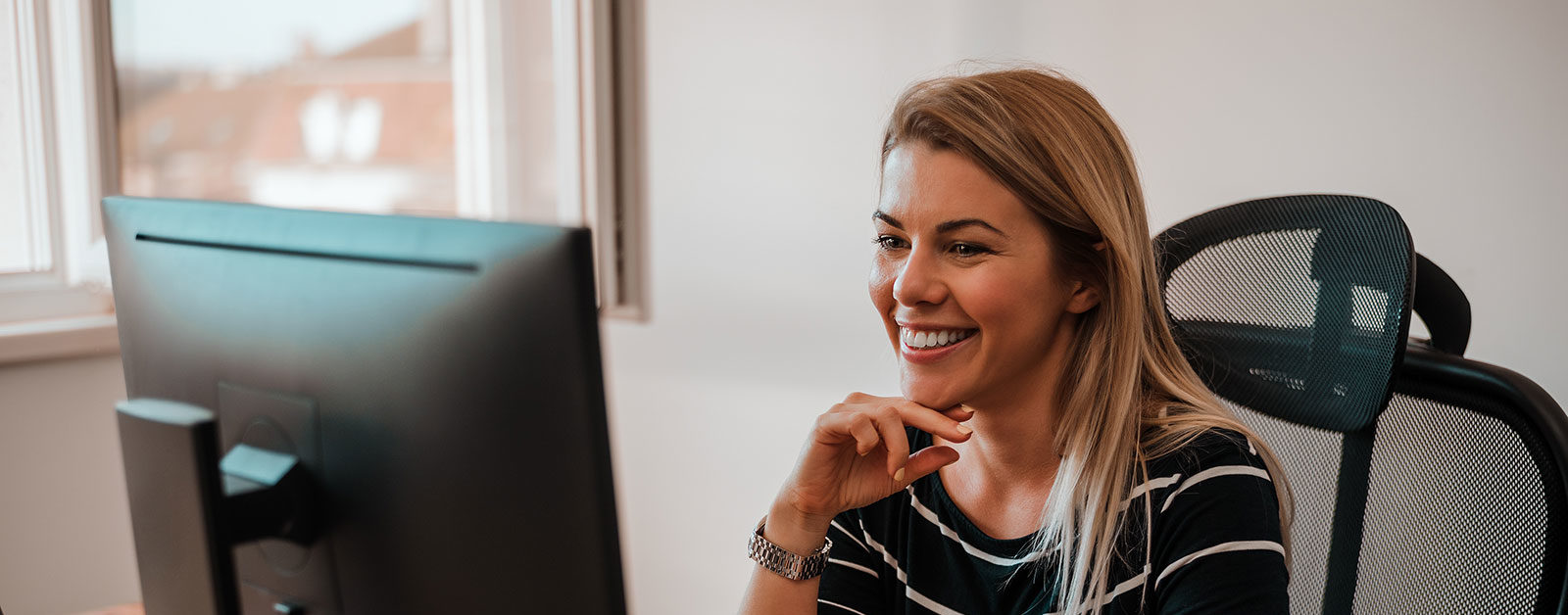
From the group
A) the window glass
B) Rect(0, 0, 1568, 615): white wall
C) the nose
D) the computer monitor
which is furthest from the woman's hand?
the window glass

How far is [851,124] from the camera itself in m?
2.20

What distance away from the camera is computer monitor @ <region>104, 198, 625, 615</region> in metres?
0.68

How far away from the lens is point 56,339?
195cm

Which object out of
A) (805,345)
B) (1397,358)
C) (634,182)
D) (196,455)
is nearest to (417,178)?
(634,182)

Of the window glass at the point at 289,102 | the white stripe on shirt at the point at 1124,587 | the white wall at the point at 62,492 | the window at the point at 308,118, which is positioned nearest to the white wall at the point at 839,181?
the white wall at the point at 62,492

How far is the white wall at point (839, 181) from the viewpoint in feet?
4.98

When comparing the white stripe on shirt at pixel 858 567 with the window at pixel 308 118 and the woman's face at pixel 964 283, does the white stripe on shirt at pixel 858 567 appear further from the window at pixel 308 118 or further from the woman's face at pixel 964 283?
the window at pixel 308 118

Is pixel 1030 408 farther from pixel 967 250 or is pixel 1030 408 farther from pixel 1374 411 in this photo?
pixel 1374 411

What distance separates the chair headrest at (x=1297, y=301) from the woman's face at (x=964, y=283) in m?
0.11

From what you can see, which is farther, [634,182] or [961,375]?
[634,182]

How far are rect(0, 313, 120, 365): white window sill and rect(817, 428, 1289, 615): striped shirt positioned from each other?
4.60 feet

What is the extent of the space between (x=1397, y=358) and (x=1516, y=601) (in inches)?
7.9

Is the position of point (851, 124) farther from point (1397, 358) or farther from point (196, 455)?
point (196, 455)

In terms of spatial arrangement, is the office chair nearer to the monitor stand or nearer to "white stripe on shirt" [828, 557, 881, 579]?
"white stripe on shirt" [828, 557, 881, 579]
